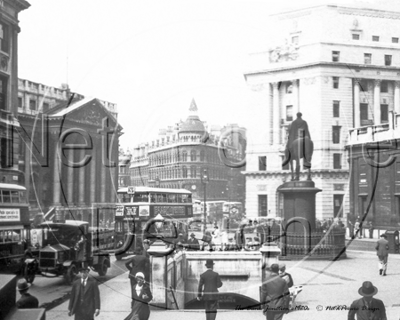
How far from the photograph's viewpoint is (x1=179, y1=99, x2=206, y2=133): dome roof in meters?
28.3

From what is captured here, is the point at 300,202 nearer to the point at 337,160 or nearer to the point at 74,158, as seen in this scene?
the point at 74,158

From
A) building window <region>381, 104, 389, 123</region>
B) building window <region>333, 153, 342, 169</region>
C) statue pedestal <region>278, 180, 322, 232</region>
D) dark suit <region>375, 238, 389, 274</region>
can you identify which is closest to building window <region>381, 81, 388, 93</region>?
building window <region>381, 104, 389, 123</region>

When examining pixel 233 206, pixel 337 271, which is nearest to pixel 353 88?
pixel 233 206

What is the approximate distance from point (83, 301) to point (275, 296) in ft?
12.7

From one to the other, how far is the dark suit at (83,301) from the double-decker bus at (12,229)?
9450 millimetres

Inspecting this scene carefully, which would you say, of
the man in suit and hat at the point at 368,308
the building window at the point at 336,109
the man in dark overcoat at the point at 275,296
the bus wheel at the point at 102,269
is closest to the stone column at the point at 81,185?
the bus wheel at the point at 102,269

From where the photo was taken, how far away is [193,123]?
28.8 meters

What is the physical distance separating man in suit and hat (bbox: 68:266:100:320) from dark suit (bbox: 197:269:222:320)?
2.38 meters

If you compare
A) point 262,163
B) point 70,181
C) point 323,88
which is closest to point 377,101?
point 323,88

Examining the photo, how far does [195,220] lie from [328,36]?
29875mm

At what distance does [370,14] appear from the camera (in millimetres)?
59156

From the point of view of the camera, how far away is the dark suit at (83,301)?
35.4ft

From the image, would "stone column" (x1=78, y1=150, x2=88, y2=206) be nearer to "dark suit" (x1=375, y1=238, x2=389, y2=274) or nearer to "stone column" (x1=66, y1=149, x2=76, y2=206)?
"stone column" (x1=66, y1=149, x2=76, y2=206)

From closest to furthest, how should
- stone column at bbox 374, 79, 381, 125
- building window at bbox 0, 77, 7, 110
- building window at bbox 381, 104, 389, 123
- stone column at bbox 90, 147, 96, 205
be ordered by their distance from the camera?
stone column at bbox 90, 147, 96, 205 < building window at bbox 0, 77, 7, 110 < stone column at bbox 374, 79, 381, 125 < building window at bbox 381, 104, 389, 123
